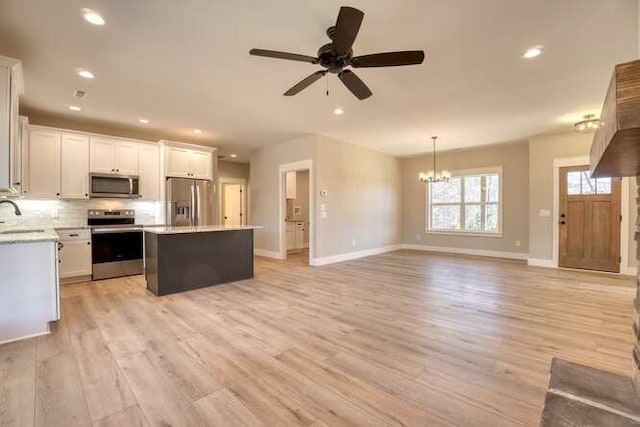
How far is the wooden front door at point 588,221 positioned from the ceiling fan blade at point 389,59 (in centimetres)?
540

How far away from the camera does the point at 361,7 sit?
7.48 ft

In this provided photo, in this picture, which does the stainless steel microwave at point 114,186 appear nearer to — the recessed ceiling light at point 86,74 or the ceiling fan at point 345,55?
the recessed ceiling light at point 86,74

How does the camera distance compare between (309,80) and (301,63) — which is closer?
(309,80)

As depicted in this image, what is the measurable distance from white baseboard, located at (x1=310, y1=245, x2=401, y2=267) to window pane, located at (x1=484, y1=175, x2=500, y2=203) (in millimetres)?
2823

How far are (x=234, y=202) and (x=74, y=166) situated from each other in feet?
14.9

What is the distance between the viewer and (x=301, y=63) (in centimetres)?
308

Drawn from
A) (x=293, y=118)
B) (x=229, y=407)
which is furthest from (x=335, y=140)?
(x=229, y=407)

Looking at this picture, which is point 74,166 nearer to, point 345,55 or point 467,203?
point 345,55

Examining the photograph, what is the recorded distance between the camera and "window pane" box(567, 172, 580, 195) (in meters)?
5.72

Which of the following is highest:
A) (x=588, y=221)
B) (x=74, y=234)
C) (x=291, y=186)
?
(x=291, y=186)

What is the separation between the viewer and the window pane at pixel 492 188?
289 inches

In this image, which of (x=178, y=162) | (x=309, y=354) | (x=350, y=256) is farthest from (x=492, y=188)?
(x=178, y=162)

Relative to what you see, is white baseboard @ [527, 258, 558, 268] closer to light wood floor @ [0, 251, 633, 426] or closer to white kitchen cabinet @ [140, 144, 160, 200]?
light wood floor @ [0, 251, 633, 426]

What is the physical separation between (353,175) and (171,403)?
5.87 meters
